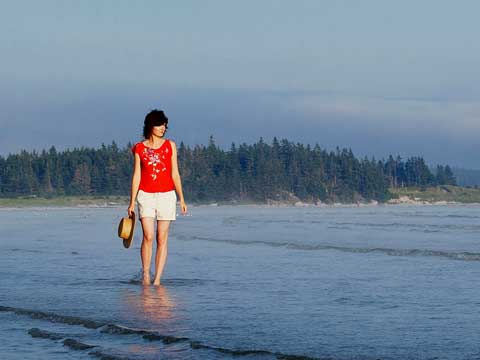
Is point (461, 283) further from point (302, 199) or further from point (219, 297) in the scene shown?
point (302, 199)

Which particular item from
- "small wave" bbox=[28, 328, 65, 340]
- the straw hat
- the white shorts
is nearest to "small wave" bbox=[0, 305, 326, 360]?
"small wave" bbox=[28, 328, 65, 340]

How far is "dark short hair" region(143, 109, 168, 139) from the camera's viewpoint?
11.8 metres

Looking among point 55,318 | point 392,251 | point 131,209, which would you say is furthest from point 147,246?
point 392,251

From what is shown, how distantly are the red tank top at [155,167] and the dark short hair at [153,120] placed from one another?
→ 0.60 ft

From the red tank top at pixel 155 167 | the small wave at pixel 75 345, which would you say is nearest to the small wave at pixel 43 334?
the small wave at pixel 75 345

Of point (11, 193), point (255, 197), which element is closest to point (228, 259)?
point (11, 193)

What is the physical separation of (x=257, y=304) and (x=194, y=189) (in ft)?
580

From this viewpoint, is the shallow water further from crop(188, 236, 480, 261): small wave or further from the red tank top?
the red tank top

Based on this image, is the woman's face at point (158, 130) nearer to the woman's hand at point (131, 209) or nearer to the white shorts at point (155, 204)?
the white shorts at point (155, 204)

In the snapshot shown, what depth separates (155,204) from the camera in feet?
39.2

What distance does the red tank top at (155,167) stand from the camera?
11.9 meters

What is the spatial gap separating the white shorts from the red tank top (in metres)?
0.06

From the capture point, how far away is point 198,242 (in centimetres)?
2358

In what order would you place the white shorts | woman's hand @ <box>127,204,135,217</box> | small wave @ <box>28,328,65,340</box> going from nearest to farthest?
small wave @ <box>28,328,65,340</box>
woman's hand @ <box>127,204,135,217</box>
the white shorts
